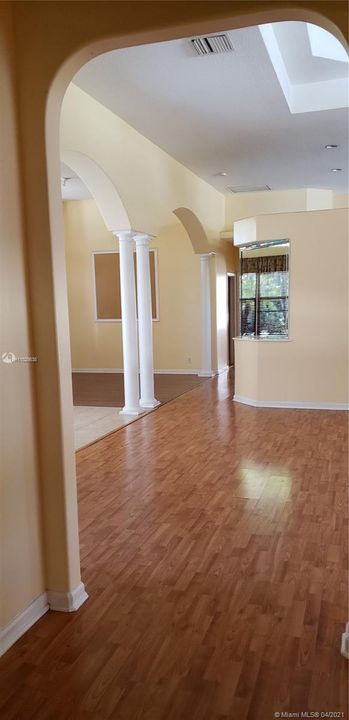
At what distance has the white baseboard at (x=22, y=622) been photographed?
2.33 m

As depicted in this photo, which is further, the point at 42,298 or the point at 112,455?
the point at 112,455

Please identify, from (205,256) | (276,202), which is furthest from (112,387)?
→ (276,202)

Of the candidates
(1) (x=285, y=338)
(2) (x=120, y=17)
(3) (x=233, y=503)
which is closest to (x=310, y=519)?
(3) (x=233, y=503)

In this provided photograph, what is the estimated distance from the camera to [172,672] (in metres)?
2.18

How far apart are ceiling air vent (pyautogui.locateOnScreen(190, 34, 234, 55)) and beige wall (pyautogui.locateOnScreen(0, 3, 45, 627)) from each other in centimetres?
217

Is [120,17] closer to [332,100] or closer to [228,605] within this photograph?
[228,605]

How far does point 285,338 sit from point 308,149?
103 inches

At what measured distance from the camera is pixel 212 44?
4164 millimetres

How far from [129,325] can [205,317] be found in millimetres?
3423

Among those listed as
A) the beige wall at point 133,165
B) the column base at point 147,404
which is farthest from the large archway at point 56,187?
the column base at point 147,404

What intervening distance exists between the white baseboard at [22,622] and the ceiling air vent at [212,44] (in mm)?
3938

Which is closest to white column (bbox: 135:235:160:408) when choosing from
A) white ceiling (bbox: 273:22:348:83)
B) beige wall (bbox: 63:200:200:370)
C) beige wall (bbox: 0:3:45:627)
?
white ceiling (bbox: 273:22:348:83)

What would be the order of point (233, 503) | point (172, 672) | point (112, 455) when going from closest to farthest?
point (172, 672) < point (233, 503) < point (112, 455)

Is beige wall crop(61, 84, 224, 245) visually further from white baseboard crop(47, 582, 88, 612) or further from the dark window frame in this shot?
white baseboard crop(47, 582, 88, 612)
